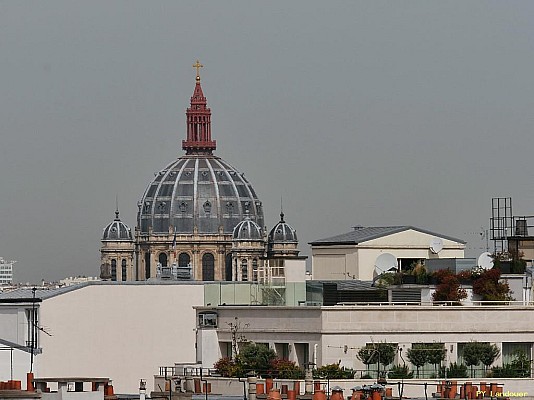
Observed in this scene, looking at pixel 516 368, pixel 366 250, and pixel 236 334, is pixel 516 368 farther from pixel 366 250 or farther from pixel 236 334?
pixel 366 250

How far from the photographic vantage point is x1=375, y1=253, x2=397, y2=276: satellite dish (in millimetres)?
103250

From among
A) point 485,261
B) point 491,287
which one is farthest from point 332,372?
point 485,261

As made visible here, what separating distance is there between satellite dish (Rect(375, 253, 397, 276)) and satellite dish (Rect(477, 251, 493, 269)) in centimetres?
602

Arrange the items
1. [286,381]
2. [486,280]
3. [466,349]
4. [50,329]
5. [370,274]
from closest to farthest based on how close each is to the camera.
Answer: [286,381] < [466,349] < [486,280] < [50,329] < [370,274]

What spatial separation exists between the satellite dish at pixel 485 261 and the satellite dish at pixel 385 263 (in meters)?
6.02

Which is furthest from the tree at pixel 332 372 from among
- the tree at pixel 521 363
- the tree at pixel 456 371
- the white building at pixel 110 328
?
the white building at pixel 110 328

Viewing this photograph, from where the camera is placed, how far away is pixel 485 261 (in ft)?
318

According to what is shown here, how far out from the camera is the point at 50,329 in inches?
3969

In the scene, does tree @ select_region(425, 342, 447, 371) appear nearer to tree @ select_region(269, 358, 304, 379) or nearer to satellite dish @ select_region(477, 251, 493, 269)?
tree @ select_region(269, 358, 304, 379)

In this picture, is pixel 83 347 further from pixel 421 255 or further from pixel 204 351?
pixel 421 255

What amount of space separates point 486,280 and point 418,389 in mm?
12367

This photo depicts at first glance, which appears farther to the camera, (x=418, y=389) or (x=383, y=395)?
(x=418, y=389)

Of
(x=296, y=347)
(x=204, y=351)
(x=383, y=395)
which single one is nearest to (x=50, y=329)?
(x=204, y=351)

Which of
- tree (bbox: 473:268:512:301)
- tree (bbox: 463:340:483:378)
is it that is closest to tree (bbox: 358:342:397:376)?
tree (bbox: 463:340:483:378)
